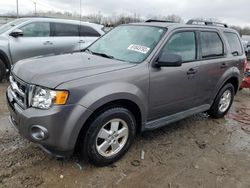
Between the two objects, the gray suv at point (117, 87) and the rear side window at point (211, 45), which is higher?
the rear side window at point (211, 45)

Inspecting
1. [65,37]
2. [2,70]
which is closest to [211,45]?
[65,37]

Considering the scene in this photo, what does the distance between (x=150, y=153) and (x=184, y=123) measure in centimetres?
147

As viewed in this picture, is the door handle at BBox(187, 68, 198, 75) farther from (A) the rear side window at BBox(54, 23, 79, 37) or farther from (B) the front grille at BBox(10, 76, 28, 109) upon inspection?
(A) the rear side window at BBox(54, 23, 79, 37)

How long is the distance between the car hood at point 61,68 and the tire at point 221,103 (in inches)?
95.1

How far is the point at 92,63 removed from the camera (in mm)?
3557

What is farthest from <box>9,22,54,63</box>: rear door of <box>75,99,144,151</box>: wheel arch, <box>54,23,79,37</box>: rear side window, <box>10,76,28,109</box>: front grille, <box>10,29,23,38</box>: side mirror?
<box>75,99,144,151</box>: wheel arch

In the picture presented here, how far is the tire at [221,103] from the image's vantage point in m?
5.29

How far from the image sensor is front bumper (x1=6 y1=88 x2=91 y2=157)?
2.89m

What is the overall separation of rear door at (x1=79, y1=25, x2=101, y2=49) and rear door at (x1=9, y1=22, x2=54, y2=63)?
104 cm

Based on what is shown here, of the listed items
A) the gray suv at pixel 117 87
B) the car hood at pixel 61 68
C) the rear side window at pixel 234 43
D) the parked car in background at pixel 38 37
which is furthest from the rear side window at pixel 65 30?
the rear side window at pixel 234 43

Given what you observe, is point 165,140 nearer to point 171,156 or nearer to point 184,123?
point 171,156

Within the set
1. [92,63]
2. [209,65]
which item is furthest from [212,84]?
[92,63]

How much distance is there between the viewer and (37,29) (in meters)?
7.83

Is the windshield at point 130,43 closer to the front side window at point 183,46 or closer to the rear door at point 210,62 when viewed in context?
the front side window at point 183,46
